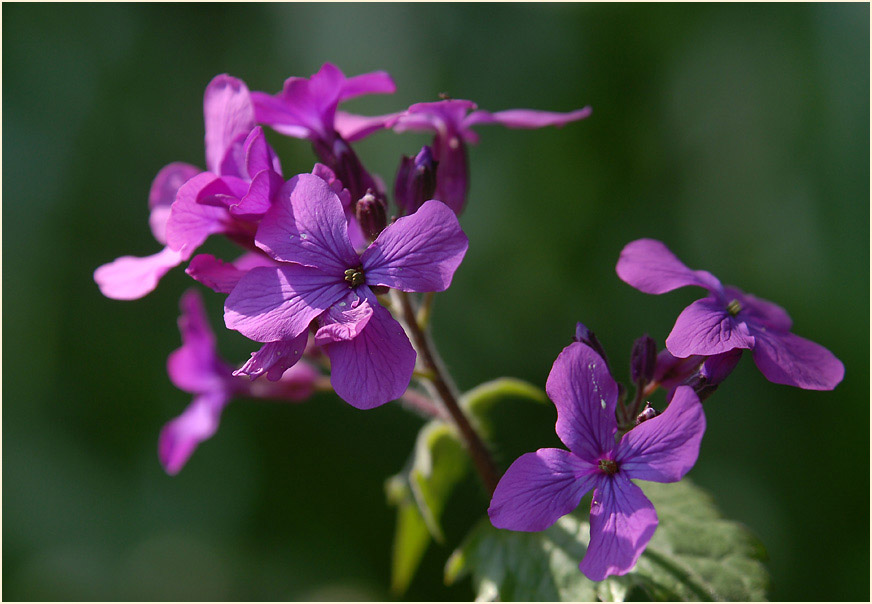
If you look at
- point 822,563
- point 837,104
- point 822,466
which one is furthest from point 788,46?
point 822,563

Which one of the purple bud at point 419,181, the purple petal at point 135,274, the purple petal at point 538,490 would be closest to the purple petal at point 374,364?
the purple petal at point 538,490

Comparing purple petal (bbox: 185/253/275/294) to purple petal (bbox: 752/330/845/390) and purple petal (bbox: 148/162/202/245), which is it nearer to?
purple petal (bbox: 148/162/202/245)

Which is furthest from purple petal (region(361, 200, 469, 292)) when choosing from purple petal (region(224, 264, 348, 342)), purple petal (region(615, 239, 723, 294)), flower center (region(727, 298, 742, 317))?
flower center (region(727, 298, 742, 317))

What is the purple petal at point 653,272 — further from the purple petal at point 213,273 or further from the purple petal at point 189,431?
the purple petal at point 189,431

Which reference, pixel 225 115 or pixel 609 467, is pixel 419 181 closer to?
pixel 225 115

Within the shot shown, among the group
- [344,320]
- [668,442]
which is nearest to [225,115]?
[344,320]

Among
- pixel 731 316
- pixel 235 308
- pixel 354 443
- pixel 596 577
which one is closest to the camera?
pixel 596 577

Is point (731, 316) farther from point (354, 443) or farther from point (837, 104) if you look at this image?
point (837, 104)
